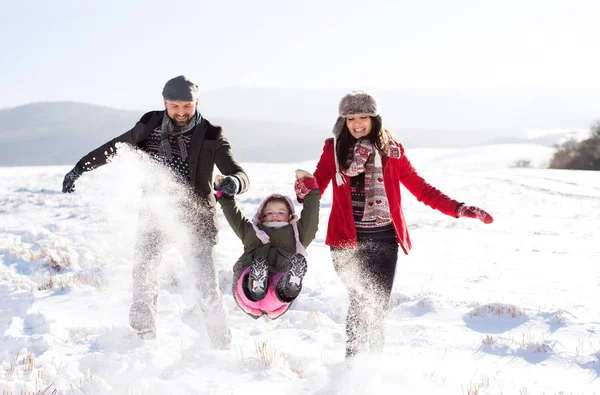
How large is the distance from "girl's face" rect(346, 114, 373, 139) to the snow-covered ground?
153 centimetres

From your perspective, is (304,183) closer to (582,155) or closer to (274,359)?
(274,359)

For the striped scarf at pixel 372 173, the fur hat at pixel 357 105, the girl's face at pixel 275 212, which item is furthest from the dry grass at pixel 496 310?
the fur hat at pixel 357 105

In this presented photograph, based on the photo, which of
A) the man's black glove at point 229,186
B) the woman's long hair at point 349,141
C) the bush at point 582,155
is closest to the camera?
the man's black glove at point 229,186

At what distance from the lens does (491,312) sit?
14.9 ft

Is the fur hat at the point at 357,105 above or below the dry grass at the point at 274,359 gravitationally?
above

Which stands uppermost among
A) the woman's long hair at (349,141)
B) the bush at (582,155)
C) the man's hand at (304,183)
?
the bush at (582,155)

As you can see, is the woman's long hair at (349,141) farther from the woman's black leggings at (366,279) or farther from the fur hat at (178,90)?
the fur hat at (178,90)

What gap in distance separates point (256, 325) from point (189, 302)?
3.17ft

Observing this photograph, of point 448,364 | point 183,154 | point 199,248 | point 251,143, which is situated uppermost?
point 251,143

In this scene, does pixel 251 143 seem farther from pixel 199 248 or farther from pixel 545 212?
pixel 199 248

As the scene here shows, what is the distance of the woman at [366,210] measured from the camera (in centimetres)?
321

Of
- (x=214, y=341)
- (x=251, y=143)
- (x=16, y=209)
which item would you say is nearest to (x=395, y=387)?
(x=214, y=341)

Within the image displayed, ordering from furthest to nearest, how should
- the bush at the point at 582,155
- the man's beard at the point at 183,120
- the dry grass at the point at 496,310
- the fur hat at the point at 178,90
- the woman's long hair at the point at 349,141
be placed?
the bush at the point at 582,155 < the dry grass at the point at 496,310 < the man's beard at the point at 183,120 < the fur hat at the point at 178,90 < the woman's long hair at the point at 349,141

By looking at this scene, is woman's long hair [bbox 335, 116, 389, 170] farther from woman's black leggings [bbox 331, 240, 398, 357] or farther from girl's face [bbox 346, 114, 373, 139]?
woman's black leggings [bbox 331, 240, 398, 357]
